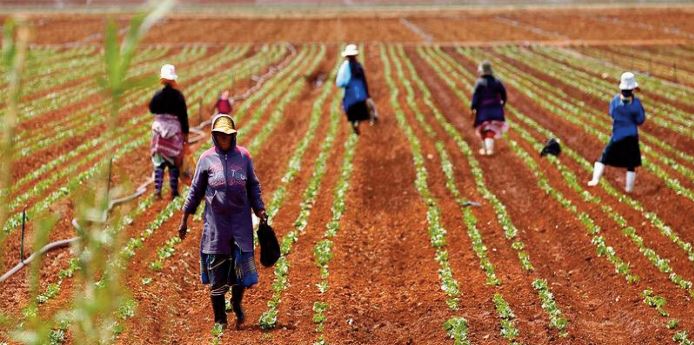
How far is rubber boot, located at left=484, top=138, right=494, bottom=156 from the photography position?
1437 cm

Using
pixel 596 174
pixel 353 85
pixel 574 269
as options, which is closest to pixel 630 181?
pixel 596 174

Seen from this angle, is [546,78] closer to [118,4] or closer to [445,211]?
[445,211]

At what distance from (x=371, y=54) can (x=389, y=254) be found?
3007cm

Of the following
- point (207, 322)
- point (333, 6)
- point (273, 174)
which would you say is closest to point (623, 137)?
point (273, 174)

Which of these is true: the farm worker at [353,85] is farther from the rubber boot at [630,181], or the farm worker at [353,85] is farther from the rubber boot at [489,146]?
the rubber boot at [630,181]

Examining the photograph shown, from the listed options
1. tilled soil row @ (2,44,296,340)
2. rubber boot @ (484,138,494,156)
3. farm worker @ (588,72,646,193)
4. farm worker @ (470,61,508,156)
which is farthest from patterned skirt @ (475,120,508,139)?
tilled soil row @ (2,44,296,340)

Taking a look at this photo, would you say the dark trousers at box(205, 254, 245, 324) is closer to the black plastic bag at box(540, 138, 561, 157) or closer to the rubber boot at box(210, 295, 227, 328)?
the rubber boot at box(210, 295, 227, 328)

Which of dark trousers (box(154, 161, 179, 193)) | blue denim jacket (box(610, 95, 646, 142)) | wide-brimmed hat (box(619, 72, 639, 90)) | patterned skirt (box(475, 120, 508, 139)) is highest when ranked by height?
wide-brimmed hat (box(619, 72, 639, 90))

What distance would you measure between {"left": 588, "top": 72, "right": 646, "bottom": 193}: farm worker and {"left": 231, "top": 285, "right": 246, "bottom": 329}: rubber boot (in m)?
6.36

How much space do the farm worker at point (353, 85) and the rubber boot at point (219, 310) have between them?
25.2 ft

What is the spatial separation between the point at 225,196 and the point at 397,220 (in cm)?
457

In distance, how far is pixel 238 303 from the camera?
696 centimetres

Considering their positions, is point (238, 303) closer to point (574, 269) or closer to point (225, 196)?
point (225, 196)

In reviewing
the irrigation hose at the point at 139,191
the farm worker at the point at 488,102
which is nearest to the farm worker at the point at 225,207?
the irrigation hose at the point at 139,191
